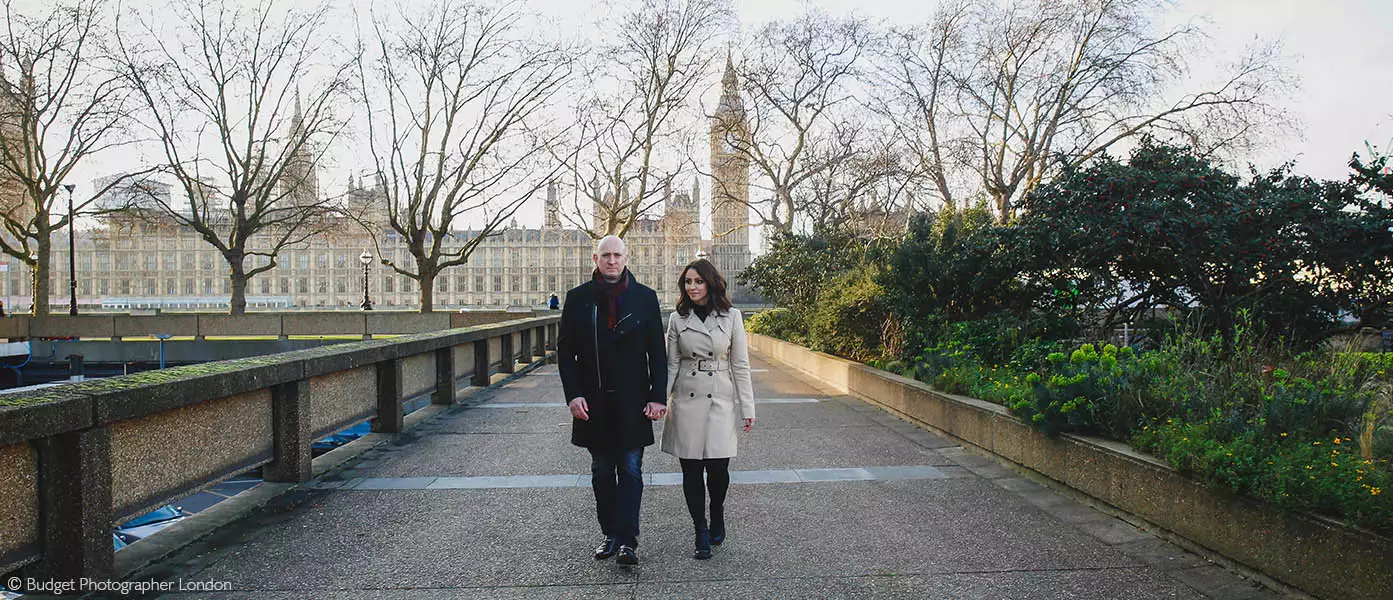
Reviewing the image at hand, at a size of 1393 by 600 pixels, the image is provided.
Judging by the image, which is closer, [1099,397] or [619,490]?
[619,490]

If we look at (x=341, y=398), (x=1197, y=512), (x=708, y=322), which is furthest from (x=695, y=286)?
(x=341, y=398)

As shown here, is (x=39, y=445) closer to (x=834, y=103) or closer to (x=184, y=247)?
(x=834, y=103)

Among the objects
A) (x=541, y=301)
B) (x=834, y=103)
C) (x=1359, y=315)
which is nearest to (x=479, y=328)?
(x=1359, y=315)

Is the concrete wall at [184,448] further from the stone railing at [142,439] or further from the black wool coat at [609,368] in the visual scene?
the black wool coat at [609,368]

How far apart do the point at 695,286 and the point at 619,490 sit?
1.12 meters

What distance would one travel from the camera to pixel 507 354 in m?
17.0

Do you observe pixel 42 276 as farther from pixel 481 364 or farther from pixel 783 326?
pixel 481 364

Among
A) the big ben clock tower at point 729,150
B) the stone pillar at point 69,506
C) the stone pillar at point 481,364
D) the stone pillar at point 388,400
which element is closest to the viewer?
the stone pillar at point 69,506

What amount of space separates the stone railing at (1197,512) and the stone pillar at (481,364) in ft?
27.4

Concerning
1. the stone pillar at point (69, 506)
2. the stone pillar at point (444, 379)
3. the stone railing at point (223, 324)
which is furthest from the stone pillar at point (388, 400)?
the stone railing at point (223, 324)

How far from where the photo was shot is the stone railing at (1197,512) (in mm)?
3709

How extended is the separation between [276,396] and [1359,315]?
9.85 m

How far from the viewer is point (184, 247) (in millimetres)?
97312

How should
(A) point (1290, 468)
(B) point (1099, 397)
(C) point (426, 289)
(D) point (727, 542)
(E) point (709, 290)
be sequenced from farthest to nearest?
(C) point (426, 289)
(B) point (1099, 397)
(D) point (727, 542)
(E) point (709, 290)
(A) point (1290, 468)
